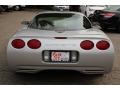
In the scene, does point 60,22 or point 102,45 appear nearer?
point 102,45

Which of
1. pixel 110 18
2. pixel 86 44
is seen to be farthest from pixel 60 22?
pixel 110 18

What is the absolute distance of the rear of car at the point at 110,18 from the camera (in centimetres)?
1428

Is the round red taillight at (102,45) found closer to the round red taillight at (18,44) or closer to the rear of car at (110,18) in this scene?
the round red taillight at (18,44)

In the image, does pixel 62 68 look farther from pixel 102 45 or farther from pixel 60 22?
pixel 60 22

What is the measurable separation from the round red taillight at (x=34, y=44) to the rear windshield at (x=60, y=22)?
2.95 ft

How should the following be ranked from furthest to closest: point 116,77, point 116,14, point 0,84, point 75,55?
point 116,14, point 116,77, point 0,84, point 75,55

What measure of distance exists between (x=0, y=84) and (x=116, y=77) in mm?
2252

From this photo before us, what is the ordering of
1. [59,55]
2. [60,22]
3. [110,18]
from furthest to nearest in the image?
[110,18] < [60,22] < [59,55]

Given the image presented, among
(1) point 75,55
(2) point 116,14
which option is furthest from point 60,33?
(2) point 116,14

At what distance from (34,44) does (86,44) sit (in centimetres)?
86

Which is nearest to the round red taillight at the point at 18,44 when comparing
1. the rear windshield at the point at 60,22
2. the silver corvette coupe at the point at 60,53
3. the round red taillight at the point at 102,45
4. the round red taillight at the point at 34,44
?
the silver corvette coupe at the point at 60,53

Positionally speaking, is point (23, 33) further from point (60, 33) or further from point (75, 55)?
Answer: point (75, 55)

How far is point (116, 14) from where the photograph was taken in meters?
14.3

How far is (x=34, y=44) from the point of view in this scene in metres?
5.39
